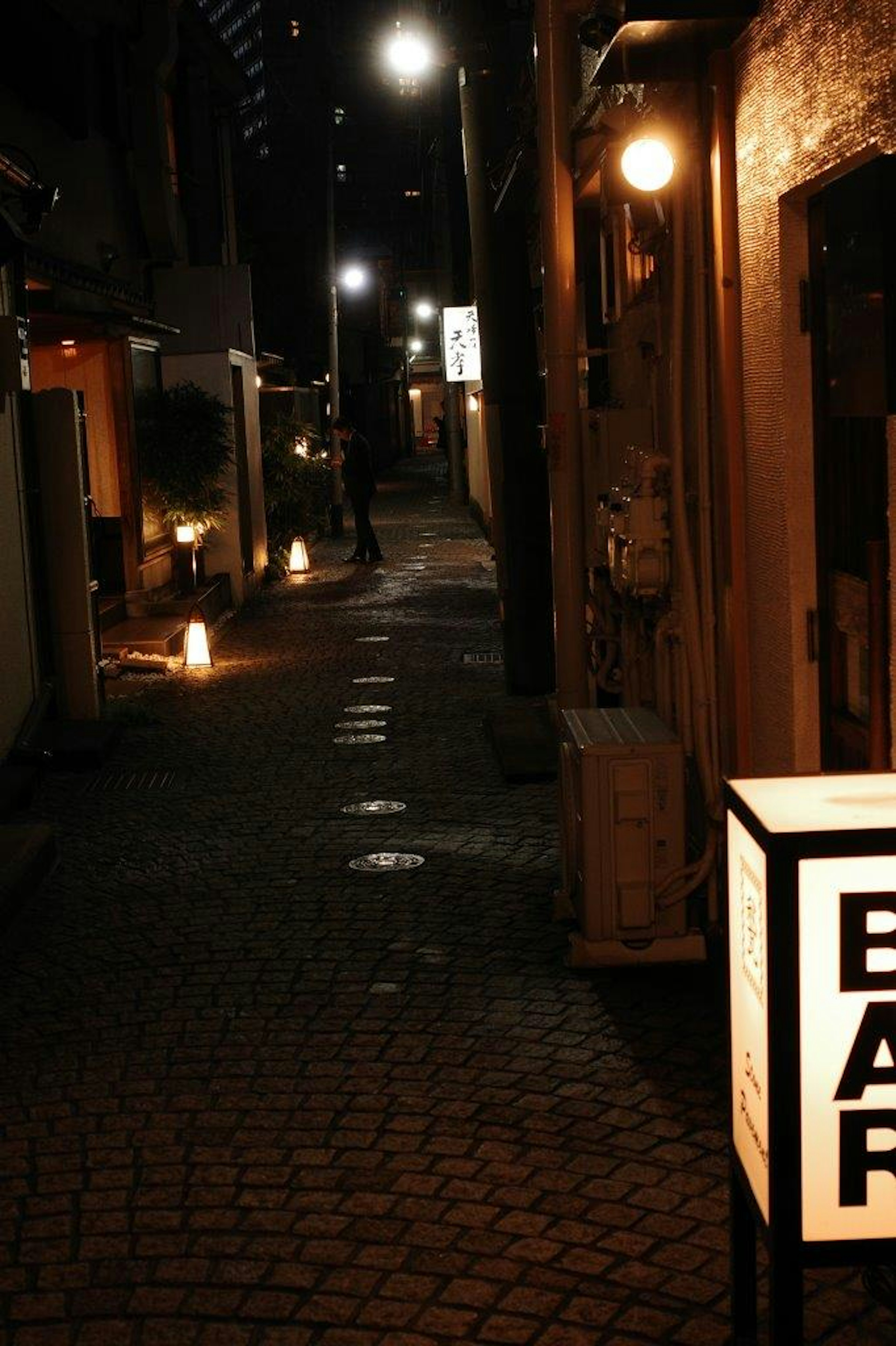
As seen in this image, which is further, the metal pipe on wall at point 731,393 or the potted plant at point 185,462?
the potted plant at point 185,462

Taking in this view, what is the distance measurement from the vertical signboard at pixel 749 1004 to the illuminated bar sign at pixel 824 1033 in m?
0.01

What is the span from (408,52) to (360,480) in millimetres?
8887

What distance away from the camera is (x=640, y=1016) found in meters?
6.68

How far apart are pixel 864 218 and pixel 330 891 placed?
504 cm

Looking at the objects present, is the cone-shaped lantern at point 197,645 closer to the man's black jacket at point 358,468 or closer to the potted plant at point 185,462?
the potted plant at point 185,462

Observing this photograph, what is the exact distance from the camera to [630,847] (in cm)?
707

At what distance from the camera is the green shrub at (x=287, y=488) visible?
2792cm

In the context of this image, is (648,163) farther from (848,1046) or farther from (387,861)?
(848,1046)

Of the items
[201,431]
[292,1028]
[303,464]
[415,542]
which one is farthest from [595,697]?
[415,542]

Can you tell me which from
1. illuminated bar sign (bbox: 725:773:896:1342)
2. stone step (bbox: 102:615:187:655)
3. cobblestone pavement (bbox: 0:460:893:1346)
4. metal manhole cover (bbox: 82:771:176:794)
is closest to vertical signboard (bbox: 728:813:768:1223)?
illuminated bar sign (bbox: 725:773:896:1342)

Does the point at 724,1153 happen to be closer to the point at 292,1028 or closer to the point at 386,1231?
the point at 386,1231

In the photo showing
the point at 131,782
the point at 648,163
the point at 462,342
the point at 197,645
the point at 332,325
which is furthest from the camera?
the point at 332,325

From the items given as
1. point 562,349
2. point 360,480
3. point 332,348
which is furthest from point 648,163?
point 332,348

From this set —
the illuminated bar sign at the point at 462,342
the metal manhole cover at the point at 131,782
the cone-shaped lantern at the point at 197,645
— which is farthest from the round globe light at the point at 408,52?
the metal manhole cover at the point at 131,782
